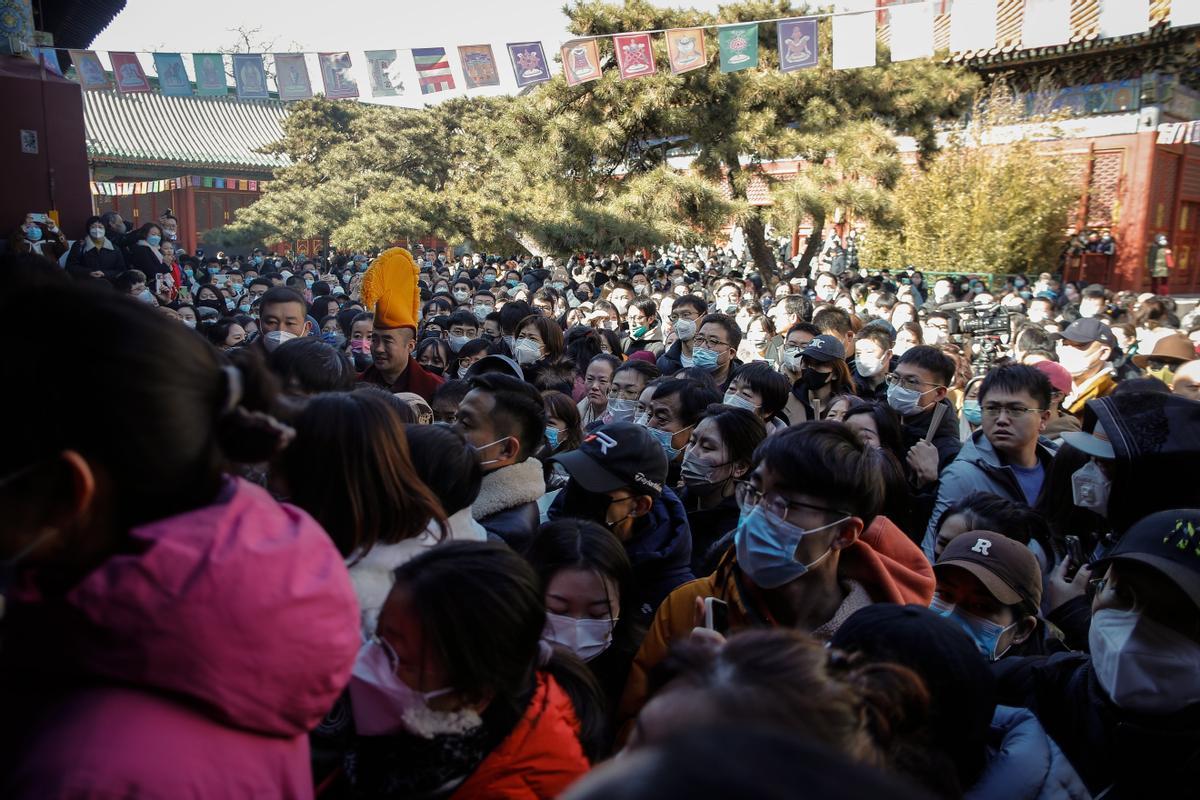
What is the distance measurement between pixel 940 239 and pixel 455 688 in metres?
17.5

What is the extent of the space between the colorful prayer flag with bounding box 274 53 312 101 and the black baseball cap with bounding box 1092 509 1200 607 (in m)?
14.4

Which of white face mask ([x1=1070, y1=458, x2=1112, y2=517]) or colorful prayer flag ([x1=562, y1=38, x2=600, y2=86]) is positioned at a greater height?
colorful prayer flag ([x1=562, y1=38, x2=600, y2=86])

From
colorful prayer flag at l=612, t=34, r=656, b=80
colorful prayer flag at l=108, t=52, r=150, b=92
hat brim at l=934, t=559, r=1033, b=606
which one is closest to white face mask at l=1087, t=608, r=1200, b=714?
hat brim at l=934, t=559, r=1033, b=606

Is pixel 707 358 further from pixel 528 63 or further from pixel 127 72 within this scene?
pixel 127 72

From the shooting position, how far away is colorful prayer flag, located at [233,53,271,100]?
1384 centimetres

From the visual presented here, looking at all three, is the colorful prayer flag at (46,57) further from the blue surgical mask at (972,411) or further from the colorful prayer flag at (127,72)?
the blue surgical mask at (972,411)

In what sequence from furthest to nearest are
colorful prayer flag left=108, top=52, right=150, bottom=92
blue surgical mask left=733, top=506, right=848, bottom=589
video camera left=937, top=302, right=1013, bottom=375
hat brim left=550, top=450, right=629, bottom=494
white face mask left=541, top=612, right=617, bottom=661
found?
1. colorful prayer flag left=108, top=52, right=150, bottom=92
2. video camera left=937, top=302, right=1013, bottom=375
3. hat brim left=550, top=450, right=629, bottom=494
4. white face mask left=541, top=612, right=617, bottom=661
5. blue surgical mask left=733, top=506, right=848, bottom=589

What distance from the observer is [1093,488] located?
8.81ft

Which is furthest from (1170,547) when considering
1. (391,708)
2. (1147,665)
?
(391,708)

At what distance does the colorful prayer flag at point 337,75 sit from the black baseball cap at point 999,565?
13581mm

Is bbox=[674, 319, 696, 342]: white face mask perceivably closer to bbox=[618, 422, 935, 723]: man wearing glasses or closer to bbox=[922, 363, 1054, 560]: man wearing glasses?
bbox=[922, 363, 1054, 560]: man wearing glasses

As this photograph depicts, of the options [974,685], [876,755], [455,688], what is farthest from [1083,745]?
[455,688]

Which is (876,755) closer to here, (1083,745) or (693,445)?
(1083,745)

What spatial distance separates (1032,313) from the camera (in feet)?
36.2
